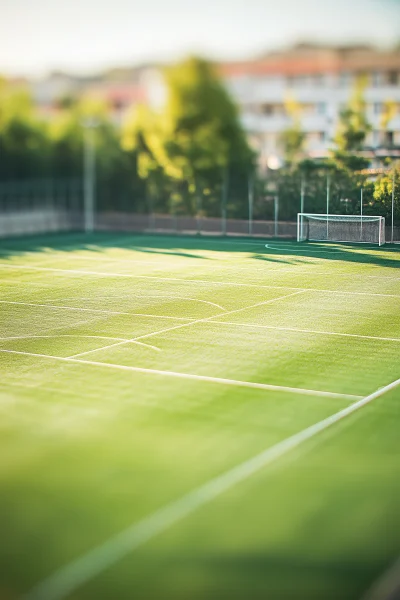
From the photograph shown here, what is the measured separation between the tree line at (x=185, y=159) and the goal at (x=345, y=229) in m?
0.55

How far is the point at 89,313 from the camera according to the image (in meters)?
20.5

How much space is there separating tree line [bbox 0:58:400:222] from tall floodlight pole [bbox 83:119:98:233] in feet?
1.42

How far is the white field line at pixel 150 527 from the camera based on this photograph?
7.81 meters

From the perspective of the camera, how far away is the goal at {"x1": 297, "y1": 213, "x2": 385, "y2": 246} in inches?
1346

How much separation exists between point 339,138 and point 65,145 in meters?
15.2

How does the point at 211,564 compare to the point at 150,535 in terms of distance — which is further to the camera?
the point at 150,535

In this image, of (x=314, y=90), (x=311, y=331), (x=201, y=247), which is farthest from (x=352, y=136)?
(x=314, y=90)

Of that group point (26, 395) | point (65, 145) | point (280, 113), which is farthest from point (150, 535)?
point (280, 113)

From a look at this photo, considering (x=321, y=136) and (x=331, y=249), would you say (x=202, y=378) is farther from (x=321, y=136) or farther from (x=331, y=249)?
(x=321, y=136)

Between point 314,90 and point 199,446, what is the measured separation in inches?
3214

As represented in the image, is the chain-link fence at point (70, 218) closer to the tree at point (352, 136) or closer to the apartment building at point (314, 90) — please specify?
the tree at point (352, 136)

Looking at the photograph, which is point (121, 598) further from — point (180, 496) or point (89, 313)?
point (89, 313)

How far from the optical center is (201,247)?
115 ft

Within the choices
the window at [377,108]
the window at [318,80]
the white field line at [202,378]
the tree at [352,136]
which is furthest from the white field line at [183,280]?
the window at [318,80]
